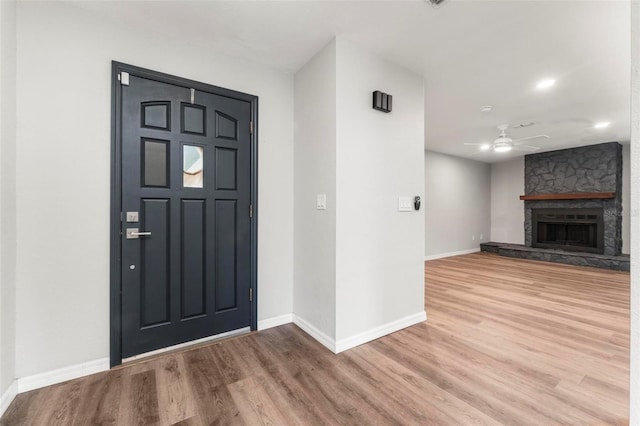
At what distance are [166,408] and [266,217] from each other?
1630 mm

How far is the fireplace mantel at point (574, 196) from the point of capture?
587 centimetres

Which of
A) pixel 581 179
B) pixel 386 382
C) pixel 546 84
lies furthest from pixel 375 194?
pixel 581 179

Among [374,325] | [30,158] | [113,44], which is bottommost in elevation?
[374,325]

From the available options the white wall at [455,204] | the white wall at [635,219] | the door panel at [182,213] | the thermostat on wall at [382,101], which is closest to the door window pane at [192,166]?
the door panel at [182,213]

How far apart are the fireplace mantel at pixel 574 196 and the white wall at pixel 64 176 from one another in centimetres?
810

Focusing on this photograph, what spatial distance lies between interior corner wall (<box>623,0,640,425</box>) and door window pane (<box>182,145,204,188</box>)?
252 cm

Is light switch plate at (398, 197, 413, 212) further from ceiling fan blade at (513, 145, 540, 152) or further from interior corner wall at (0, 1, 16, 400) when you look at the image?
ceiling fan blade at (513, 145, 540, 152)

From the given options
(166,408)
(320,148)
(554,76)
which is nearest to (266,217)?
(320,148)

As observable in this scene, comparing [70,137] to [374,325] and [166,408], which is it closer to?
[166,408]

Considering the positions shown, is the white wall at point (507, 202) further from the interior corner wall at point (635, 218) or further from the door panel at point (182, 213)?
the interior corner wall at point (635, 218)

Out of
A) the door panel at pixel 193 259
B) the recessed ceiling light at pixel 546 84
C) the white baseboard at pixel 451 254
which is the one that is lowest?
the white baseboard at pixel 451 254

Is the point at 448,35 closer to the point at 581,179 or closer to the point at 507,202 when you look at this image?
the point at 581,179

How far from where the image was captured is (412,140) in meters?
2.87

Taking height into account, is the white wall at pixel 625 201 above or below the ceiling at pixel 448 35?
below
